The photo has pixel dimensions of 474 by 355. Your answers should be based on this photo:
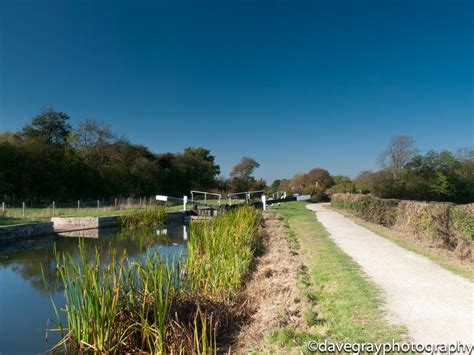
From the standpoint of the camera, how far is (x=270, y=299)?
4.79 metres

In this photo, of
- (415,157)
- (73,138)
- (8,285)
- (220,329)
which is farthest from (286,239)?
(415,157)

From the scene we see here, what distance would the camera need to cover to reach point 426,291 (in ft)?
15.5

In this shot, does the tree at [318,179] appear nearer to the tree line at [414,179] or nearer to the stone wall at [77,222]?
the tree line at [414,179]

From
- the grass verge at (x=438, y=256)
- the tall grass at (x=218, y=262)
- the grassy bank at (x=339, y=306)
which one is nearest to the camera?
the grassy bank at (x=339, y=306)

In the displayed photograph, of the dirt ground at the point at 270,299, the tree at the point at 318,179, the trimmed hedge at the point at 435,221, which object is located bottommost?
the dirt ground at the point at 270,299

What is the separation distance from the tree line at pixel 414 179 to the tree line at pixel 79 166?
13.7 m

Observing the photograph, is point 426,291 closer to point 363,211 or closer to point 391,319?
point 391,319

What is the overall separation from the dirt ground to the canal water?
1293 millimetres

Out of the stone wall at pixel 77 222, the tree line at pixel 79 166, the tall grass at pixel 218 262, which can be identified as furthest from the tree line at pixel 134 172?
the tall grass at pixel 218 262

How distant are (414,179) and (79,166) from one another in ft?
95.9

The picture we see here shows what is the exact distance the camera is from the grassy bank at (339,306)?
3.42 metres

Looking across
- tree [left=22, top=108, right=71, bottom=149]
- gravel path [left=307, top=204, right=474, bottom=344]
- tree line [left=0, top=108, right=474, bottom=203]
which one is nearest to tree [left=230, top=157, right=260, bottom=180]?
tree line [left=0, top=108, right=474, bottom=203]

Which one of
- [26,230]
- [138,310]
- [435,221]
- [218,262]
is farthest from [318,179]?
[138,310]

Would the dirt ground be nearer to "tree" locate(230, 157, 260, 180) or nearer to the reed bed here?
the reed bed
